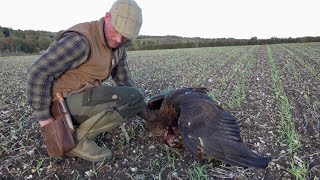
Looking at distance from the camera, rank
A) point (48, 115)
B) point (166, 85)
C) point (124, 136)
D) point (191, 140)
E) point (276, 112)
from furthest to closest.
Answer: point (166, 85)
point (276, 112)
point (124, 136)
point (48, 115)
point (191, 140)

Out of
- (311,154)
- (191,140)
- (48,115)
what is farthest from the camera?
(311,154)

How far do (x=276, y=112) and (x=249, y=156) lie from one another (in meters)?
1.99

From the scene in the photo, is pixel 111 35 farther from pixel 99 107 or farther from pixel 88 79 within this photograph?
pixel 99 107

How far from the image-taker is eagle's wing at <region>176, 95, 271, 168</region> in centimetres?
263

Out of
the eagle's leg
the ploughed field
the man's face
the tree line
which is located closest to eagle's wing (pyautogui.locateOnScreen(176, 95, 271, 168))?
the ploughed field

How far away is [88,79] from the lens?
3.08m

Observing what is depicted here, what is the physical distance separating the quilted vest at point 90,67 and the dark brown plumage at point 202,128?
0.68m

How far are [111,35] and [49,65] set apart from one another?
593 mm

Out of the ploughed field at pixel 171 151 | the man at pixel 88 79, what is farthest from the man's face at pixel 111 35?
the ploughed field at pixel 171 151

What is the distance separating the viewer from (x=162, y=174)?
9.07 ft

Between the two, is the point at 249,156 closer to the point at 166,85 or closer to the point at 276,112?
the point at 276,112

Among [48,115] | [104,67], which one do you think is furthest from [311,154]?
[48,115]

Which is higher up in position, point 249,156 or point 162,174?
point 249,156

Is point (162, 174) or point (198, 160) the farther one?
point (198, 160)
